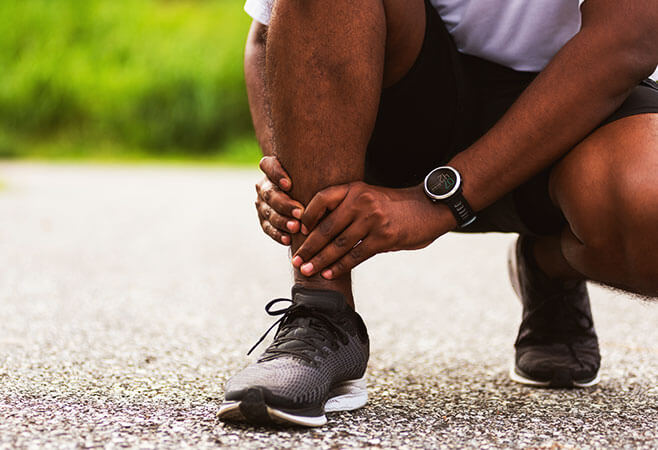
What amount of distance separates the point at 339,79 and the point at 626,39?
1.40 ft

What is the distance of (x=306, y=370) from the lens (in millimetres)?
1203

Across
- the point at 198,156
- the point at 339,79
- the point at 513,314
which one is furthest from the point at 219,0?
the point at 339,79

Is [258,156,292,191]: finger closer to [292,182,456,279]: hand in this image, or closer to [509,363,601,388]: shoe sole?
[292,182,456,279]: hand

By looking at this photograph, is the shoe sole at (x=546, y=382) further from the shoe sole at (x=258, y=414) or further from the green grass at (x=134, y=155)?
the green grass at (x=134, y=155)

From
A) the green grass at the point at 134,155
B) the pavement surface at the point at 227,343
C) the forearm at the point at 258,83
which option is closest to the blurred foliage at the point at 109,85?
the green grass at the point at 134,155

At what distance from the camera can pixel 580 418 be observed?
1330 millimetres

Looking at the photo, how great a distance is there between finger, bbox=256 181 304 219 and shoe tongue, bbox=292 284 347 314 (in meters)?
0.12

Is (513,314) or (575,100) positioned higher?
(575,100)

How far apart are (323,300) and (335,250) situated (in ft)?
0.28

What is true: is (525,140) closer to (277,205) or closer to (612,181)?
(612,181)

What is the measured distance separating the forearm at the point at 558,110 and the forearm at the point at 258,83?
0.41 meters

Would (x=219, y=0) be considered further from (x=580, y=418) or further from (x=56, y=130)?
(x=580, y=418)

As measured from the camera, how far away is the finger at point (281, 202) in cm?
127

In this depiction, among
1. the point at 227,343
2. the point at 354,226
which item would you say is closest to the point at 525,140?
the point at 354,226
